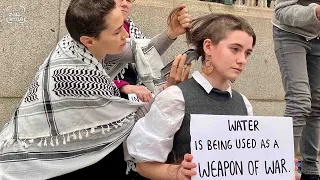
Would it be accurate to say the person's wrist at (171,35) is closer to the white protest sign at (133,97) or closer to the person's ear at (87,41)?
the white protest sign at (133,97)

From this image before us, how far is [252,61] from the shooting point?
4684 millimetres

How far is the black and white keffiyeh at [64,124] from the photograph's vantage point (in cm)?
230

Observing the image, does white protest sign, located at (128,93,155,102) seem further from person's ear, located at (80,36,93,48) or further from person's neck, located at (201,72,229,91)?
person's neck, located at (201,72,229,91)

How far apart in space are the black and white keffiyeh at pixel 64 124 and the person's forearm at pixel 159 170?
0.38 metres

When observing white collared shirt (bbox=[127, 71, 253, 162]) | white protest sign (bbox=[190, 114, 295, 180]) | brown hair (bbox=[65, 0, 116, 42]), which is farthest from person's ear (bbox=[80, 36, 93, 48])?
white protest sign (bbox=[190, 114, 295, 180])

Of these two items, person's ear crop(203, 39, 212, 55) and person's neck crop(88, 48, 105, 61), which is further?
person's neck crop(88, 48, 105, 61)

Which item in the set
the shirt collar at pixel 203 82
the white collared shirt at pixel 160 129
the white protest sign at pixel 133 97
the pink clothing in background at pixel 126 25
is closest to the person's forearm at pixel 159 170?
the white collared shirt at pixel 160 129

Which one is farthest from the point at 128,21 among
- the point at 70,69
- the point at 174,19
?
the point at 70,69

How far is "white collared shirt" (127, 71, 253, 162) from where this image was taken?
1963mm

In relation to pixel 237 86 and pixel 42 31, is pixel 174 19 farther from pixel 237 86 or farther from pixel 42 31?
pixel 237 86

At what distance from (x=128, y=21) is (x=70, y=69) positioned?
2.99 ft

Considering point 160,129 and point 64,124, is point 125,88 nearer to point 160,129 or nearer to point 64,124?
point 64,124

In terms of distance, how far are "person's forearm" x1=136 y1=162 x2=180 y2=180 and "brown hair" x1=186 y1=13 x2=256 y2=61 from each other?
54 cm

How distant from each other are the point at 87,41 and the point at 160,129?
0.66 meters
